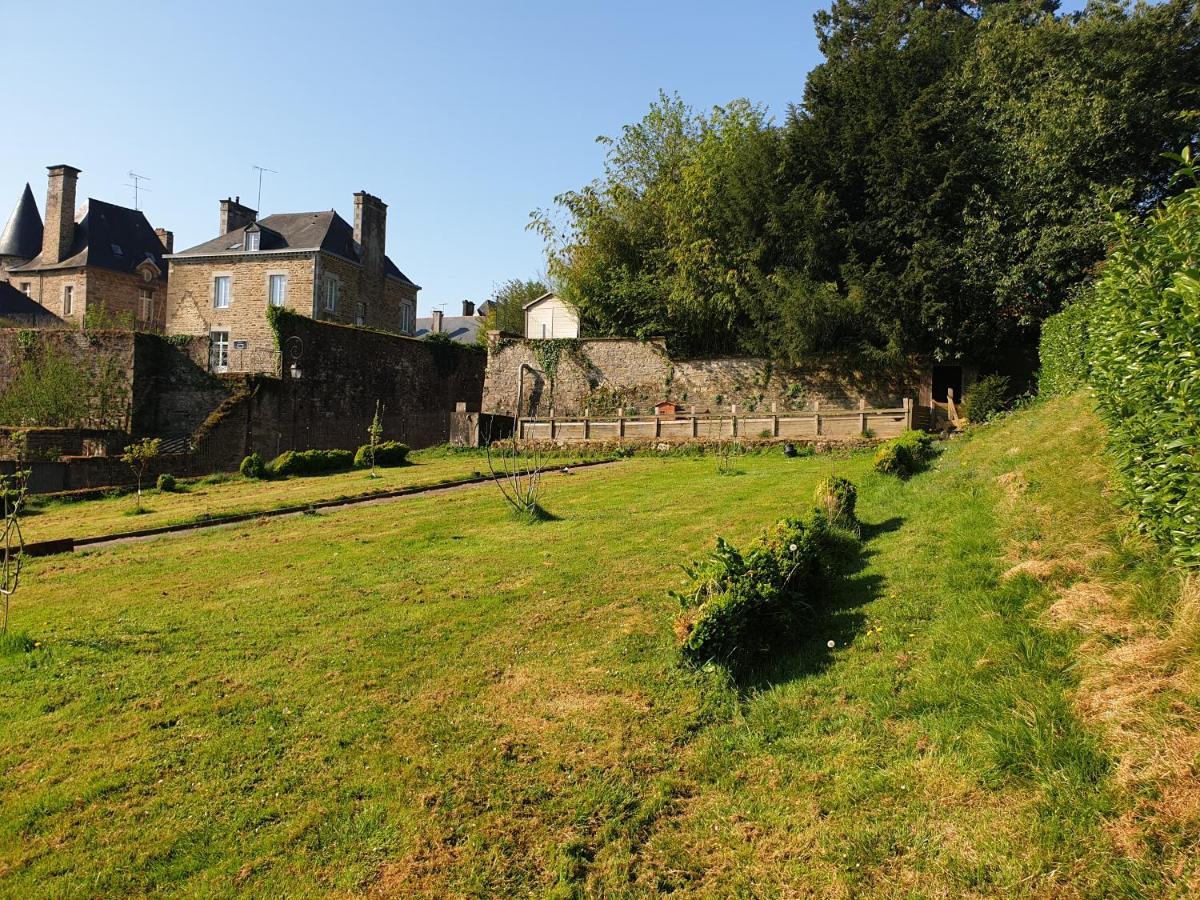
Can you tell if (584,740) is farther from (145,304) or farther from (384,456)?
(145,304)

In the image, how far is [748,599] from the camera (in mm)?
5355

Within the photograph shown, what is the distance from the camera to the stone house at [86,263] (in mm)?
38656

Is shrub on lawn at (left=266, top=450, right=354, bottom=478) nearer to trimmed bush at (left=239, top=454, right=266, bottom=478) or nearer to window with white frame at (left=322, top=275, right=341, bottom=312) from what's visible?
trimmed bush at (left=239, top=454, right=266, bottom=478)

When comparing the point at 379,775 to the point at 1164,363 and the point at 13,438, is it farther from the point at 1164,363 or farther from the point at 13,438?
the point at 13,438

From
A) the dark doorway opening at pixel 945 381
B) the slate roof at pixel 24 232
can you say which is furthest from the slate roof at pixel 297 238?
the dark doorway opening at pixel 945 381

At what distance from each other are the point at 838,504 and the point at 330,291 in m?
31.4

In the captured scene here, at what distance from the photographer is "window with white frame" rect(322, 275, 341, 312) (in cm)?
3441

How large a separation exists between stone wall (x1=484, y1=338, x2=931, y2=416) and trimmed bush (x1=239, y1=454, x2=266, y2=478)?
9.44m

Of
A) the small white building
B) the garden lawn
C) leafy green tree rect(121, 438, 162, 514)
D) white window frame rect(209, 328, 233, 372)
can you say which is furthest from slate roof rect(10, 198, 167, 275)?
the garden lawn

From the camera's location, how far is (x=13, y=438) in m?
19.1

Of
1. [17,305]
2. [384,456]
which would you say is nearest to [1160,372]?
[384,456]

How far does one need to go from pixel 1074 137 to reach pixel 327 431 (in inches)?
976

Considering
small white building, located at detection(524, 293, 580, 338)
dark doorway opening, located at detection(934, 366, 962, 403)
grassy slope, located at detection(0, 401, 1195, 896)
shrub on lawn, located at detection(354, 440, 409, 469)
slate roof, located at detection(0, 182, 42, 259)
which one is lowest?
grassy slope, located at detection(0, 401, 1195, 896)

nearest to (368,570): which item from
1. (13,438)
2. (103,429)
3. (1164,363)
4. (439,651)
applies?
(439,651)
